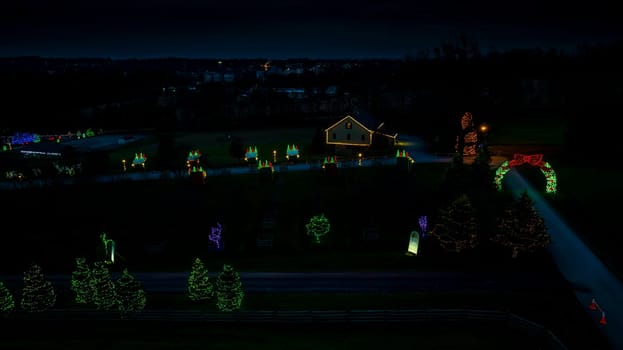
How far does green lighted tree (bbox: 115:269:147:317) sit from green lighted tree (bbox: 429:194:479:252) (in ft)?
58.9

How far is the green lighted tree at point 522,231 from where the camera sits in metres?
28.0

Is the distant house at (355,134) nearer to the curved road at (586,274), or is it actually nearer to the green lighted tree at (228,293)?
the curved road at (586,274)

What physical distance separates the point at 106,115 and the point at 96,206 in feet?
170

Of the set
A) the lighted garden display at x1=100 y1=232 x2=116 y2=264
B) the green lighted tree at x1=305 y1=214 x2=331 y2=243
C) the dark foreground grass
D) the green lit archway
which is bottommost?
the dark foreground grass

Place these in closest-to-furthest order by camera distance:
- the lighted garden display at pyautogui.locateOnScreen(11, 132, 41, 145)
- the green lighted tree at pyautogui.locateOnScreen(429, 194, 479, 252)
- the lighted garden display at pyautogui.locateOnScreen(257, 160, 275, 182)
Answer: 1. the green lighted tree at pyautogui.locateOnScreen(429, 194, 479, 252)
2. the lighted garden display at pyautogui.locateOnScreen(257, 160, 275, 182)
3. the lighted garden display at pyautogui.locateOnScreen(11, 132, 41, 145)

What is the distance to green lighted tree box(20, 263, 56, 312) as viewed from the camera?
25.3 meters

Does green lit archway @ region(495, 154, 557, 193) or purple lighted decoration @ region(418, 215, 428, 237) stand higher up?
green lit archway @ region(495, 154, 557, 193)

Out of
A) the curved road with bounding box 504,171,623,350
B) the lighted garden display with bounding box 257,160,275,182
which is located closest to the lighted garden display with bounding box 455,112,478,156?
the curved road with bounding box 504,171,623,350

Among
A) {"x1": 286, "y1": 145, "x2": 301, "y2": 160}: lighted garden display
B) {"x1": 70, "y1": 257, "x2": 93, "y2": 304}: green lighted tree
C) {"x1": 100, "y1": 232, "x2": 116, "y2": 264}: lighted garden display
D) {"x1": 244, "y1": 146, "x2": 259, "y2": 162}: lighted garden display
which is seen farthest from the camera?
{"x1": 286, "y1": 145, "x2": 301, "y2": 160}: lighted garden display

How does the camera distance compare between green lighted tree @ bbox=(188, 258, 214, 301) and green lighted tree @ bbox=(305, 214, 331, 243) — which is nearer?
green lighted tree @ bbox=(188, 258, 214, 301)

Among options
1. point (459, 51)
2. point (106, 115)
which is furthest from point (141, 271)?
point (459, 51)

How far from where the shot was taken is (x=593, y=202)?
35500mm

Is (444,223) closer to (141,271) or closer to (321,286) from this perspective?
(321,286)

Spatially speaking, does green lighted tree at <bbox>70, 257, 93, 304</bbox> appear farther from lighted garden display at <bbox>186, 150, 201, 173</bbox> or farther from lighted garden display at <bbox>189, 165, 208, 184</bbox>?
lighted garden display at <bbox>186, 150, 201, 173</bbox>
